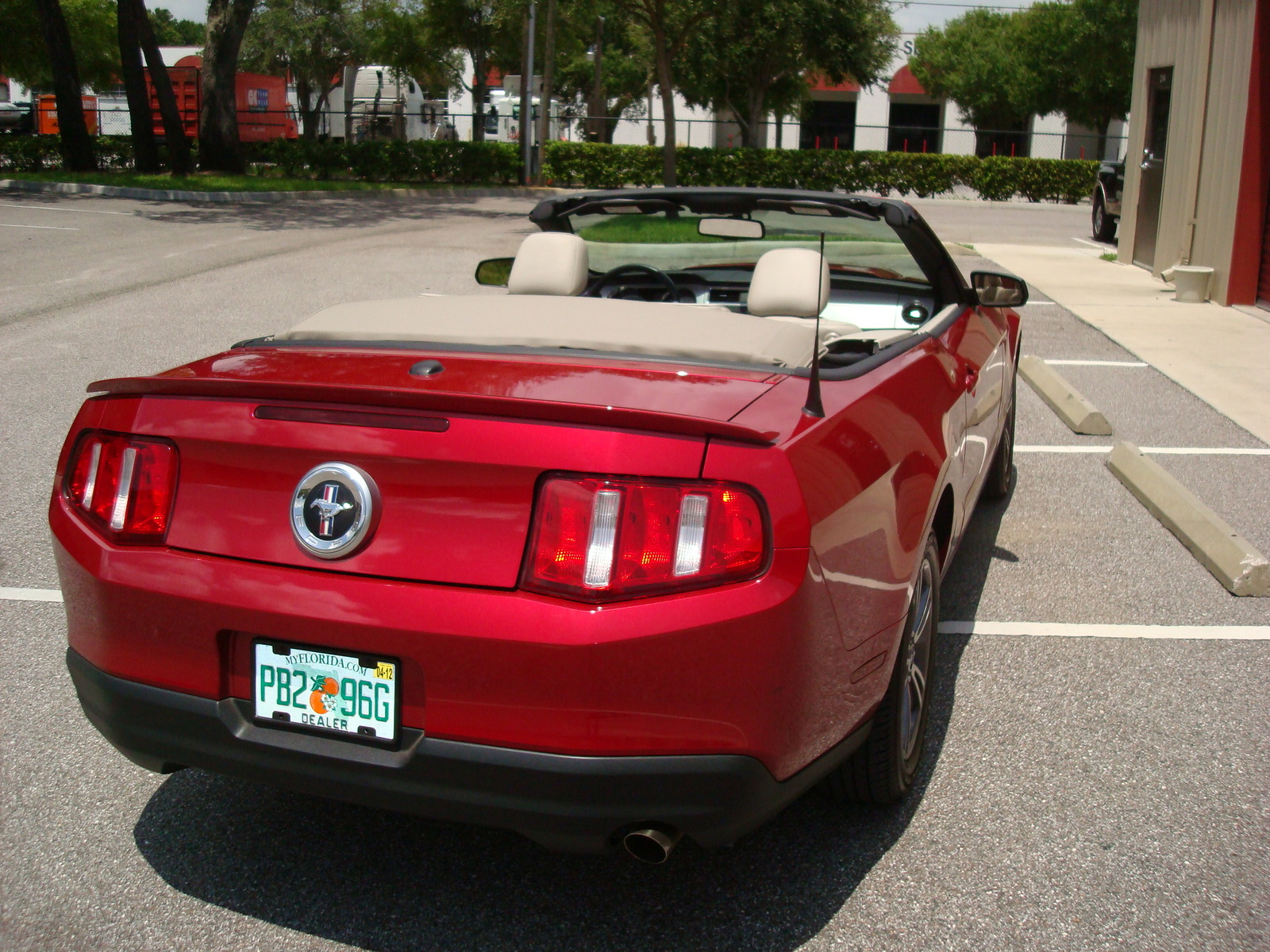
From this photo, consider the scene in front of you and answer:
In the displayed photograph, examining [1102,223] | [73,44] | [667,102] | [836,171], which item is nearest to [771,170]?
[836,171]

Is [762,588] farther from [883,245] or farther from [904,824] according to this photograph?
[883,245]

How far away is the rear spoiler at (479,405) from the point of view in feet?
7.55

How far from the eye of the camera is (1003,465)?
583cm

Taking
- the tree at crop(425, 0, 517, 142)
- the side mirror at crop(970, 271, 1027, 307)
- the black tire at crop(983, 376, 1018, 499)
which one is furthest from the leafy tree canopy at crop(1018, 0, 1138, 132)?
the side mirror at crop(970, 271, 1027, 307)

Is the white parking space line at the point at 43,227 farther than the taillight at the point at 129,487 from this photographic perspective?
Yes

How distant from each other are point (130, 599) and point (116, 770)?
1.04 meters

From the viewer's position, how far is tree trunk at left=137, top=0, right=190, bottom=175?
25.0 m

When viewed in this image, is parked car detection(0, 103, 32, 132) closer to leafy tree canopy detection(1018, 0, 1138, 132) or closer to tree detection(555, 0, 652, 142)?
tree detection(555, 0, 652, 142)

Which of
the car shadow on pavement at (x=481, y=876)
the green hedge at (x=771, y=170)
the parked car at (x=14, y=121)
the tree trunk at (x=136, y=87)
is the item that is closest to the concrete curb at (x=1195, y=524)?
the car shadow on pavement at (x=481, y=876)

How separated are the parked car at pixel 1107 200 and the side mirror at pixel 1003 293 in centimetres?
1526

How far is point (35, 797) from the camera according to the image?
3172 millimetres

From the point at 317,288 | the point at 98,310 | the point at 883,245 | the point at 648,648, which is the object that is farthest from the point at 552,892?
the point at 883,245

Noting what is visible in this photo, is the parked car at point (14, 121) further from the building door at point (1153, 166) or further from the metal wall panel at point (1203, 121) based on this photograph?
the metal wall panel at point (1203, 121)

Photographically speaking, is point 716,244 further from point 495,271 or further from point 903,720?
point 903,720
